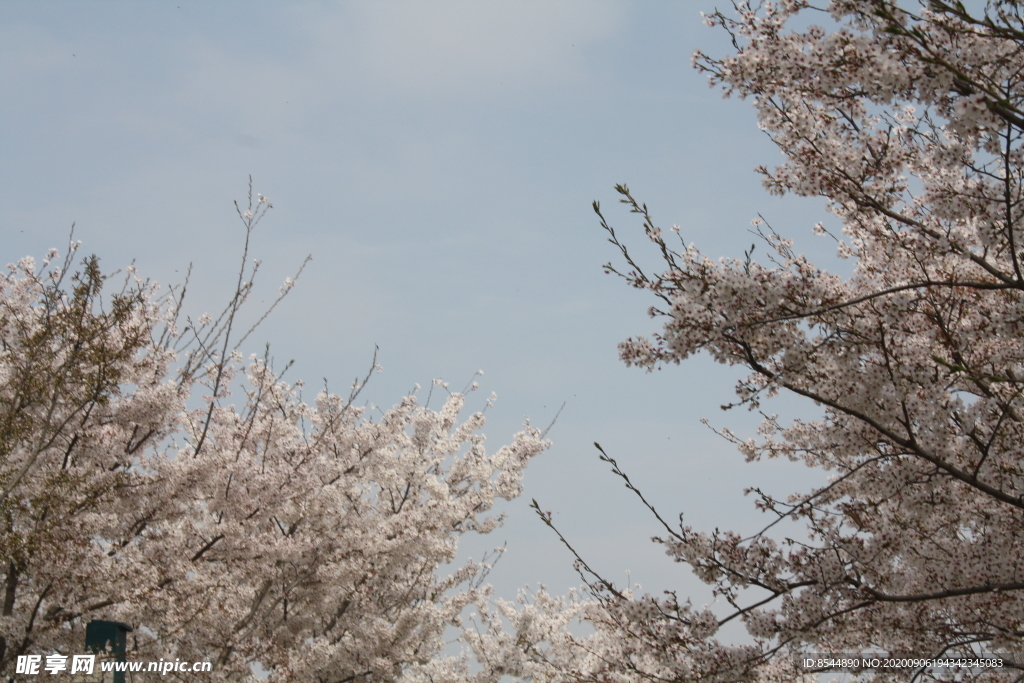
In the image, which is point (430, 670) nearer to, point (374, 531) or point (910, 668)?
point (374, 531)

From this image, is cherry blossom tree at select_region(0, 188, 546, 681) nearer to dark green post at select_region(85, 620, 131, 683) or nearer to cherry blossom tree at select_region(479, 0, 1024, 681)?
dark green post at select_region(85, 620, 131, 683)

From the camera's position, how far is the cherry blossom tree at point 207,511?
7109 millimetres

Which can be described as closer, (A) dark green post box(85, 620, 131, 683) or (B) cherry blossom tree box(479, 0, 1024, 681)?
(B) cherry blossom tree box(479, 0, 1024, 681)

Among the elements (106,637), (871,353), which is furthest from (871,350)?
(106,637)

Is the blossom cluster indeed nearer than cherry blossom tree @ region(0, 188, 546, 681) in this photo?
Yes

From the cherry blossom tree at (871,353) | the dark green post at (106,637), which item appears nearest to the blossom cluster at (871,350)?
the cherry blossom tree at (871,353)

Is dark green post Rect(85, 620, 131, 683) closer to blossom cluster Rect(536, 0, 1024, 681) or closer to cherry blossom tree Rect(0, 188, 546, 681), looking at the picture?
cherry blossom tree Rect(0, 188, 546, 681)

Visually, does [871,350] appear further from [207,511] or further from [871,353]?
[207,511]

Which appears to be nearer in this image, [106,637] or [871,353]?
[871,353]

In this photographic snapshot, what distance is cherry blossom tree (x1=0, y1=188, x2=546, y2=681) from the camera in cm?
711

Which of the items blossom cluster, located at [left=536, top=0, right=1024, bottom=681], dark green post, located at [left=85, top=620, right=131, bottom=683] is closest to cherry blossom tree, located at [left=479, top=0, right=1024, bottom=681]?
blossom cluster, located at [left=536, top=0, right=1024, bottom=681]

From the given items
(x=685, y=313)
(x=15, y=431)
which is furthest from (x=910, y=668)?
(x=15, y=431)

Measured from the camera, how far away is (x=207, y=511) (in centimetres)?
876

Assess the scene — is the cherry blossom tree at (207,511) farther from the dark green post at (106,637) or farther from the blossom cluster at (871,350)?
the blossom cluster at (871,350)
